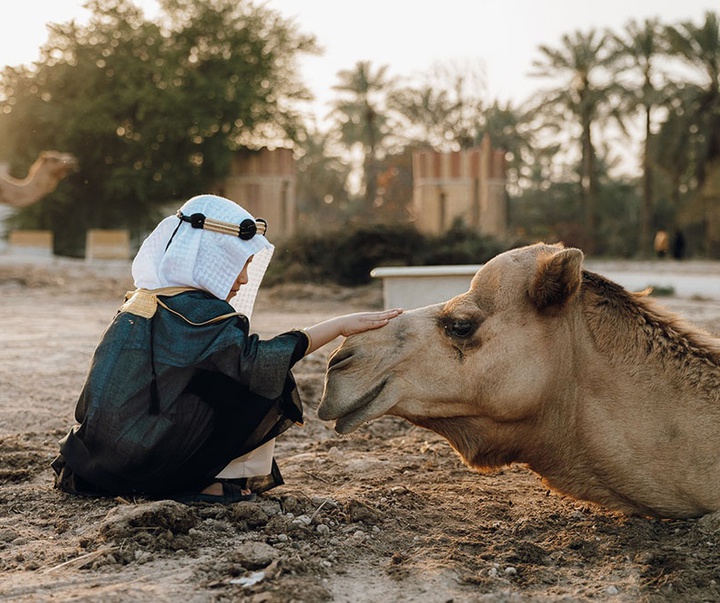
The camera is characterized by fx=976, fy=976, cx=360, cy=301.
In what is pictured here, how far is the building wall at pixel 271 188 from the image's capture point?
25.9m

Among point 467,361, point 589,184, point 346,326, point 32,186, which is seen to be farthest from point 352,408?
point 589,184

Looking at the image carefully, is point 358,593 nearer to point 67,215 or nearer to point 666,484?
point 666,484

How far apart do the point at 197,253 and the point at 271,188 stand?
2269 cm

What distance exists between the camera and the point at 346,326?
12.2 ft

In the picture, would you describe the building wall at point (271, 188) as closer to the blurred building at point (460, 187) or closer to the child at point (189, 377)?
the blurred building at point (460, 187)

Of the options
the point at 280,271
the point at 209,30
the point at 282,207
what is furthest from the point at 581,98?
the point at 280,271

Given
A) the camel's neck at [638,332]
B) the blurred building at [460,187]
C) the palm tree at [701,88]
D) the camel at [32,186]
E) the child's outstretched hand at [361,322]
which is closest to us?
the camel's neck at [638,332]

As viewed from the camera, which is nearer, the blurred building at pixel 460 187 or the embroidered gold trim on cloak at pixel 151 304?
the embroidered gold trim on cloak at pixel 151 304

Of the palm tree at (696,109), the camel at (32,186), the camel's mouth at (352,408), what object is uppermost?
the palm tree at (696,109)

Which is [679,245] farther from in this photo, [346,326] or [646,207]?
[346,326]

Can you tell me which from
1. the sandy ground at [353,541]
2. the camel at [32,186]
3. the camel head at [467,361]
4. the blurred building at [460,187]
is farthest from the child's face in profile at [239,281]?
the blurred building at [460,187]

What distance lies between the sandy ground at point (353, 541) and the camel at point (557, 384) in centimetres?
25

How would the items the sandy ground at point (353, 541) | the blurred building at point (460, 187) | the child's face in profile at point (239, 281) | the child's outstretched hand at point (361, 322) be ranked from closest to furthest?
1. the sandy ground at point (353, 541)
2. the child's outstretched hand at point (361, 322)
3. the child's face in profile at point (239, 281)
4. the blurred building at point (460, 187)

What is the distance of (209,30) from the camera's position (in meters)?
31.8
